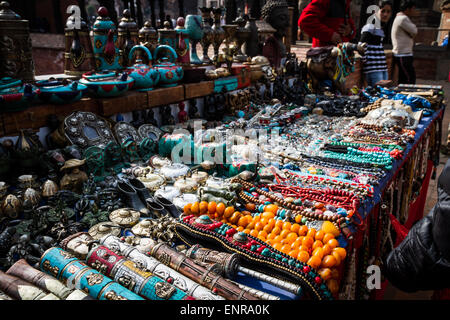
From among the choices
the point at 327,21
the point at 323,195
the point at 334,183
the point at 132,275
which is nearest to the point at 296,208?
the point at 323,195

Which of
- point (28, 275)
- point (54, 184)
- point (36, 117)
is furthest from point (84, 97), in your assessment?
point (28, 275)

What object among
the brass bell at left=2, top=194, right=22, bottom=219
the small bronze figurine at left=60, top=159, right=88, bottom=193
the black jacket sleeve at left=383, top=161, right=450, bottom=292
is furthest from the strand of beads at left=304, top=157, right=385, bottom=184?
the brass bell at left=2, top=194, right=22, bottom=219

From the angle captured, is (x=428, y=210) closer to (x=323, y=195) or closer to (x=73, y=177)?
(x=323, y=195)

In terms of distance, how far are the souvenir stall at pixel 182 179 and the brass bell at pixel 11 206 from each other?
1cm

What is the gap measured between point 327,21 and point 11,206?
401cm

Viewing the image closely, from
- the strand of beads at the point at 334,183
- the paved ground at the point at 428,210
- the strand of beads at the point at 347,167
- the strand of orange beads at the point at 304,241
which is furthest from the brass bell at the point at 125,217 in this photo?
the paved ground at the point at 428,210

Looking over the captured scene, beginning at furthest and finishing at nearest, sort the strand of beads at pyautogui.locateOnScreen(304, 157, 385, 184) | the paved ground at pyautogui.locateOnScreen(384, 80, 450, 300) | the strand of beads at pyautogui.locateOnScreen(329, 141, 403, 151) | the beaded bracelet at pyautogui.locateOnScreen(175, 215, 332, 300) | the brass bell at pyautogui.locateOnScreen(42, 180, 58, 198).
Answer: the paved ground at pyautogui.locateOnScreen(384, 80, 450, 300) < the strand of beads at pyautogui.locateOnScreen(329, 141, 403, 151) < the strand of beads at pyautogui.locateOnScreen(304, 157, 385, 184) < the brass bell at pyautogui.locateOnScreen(42, 180, 58, 198) < the beaded bracelet at pyautogui.locateOnScreen(175, 215, 332, 300)

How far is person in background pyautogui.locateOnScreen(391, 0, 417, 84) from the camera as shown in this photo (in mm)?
5488

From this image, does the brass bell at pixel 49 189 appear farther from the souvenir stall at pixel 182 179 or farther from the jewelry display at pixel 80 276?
the jewelry display at pixel 80 276

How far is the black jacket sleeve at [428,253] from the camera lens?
0.98 m

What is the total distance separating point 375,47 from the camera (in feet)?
17.0

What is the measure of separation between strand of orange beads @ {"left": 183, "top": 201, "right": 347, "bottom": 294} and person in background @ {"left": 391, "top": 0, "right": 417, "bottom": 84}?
526 cm

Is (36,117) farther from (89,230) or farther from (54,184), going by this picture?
(89,230)

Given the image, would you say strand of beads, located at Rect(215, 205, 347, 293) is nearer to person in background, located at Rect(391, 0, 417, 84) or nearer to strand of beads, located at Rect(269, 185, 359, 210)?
strand of beads, located at Rect(269, 185, 359, 210)
